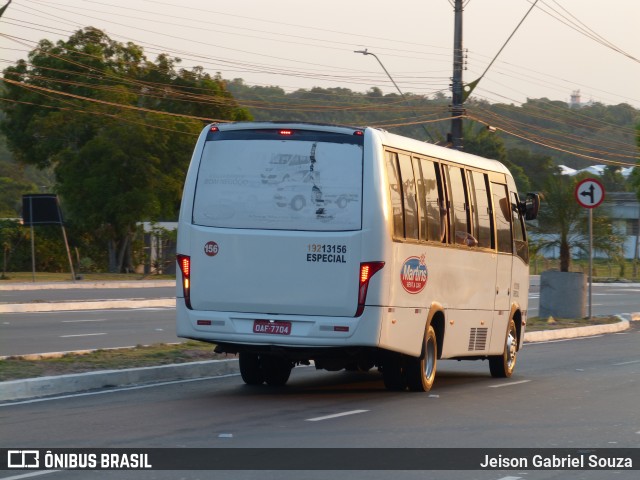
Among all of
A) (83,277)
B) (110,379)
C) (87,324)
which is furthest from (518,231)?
(83,277)

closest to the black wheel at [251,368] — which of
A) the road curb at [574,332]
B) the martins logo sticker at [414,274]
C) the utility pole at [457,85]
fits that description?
the martins logo sticker at [414,274]

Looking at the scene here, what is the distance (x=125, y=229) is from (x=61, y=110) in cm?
571

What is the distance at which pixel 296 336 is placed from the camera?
12.7m

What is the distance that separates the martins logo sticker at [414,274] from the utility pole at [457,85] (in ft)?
62.7

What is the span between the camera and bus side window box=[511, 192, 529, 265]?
17.5 meters

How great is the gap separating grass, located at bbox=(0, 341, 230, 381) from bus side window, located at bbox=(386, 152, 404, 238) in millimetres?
4049

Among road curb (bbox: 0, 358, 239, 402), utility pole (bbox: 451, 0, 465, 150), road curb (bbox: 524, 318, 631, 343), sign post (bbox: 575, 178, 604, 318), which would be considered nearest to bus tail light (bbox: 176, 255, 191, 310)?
road curb (bbox: 0, 358, 239, 402)

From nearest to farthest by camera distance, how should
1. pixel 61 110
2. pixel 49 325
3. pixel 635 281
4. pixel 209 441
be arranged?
pixel 209 441
pixel 49 325
pixel 61 110
pixel 635 281

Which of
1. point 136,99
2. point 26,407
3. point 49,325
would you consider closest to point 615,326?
point 49,325

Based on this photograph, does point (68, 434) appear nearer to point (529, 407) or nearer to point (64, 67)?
point (529, 407)

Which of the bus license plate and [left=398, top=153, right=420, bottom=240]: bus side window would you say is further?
[left=398, top=153, right=420, bottom=240]: bus side window

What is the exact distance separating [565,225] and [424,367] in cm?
3350

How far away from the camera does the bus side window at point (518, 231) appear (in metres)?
17.5

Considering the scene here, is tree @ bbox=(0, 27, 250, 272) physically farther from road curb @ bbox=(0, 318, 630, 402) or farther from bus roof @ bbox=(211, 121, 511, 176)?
bus roof @ bbox=(211, 121, 511, 176)
